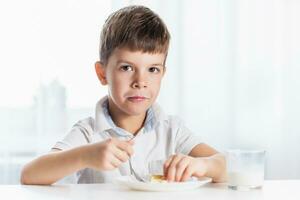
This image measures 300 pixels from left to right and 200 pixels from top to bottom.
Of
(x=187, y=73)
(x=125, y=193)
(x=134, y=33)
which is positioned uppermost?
(x=134, y=33)

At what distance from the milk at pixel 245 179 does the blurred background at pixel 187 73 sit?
151cm

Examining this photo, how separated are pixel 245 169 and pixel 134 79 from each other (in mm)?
403

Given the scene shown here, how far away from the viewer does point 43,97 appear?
8.73 ft

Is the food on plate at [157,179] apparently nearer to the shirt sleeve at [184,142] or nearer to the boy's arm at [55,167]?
the boy's arm at [55,167]

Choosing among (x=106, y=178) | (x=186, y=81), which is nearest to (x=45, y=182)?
(x=106, y=178)

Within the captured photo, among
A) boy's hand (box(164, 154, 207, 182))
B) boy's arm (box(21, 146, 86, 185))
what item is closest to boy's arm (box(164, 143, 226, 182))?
boy's hand (box(164, 154, 207, 182))

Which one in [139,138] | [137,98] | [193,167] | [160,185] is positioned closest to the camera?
[160,185]

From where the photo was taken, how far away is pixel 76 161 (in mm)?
1318

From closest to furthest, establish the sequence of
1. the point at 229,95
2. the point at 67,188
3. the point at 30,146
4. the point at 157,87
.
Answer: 1. the point at 67,188
2. the point at 157,87
3. the point at 30,146
4. the point at 229,95

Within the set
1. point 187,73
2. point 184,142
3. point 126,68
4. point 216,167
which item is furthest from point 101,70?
point 187,73

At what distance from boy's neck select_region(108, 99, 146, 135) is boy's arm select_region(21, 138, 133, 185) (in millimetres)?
305

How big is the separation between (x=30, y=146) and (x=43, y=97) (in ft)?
0.75

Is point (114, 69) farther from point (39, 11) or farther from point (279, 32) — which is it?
point (279, 32)

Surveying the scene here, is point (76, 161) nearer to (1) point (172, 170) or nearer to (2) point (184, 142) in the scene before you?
(1) point (172, 170)
